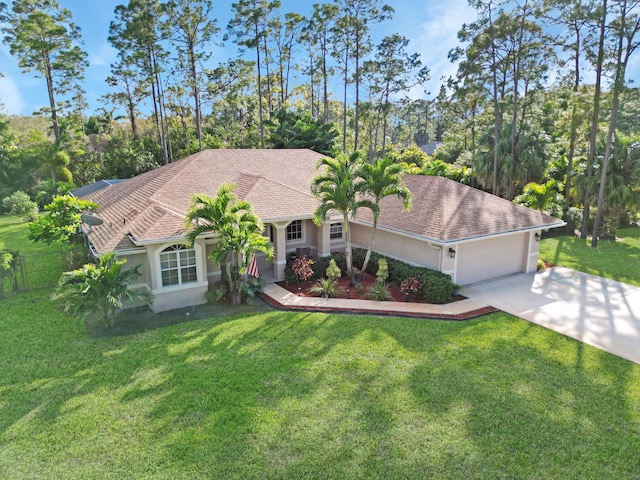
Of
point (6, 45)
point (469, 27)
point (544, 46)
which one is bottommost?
point (544, 46)

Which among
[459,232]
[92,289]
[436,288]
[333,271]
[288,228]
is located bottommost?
[436,288]

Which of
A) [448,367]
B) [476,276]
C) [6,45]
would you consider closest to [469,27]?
[476,276]

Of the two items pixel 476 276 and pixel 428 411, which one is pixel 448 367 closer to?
pixel 428 411

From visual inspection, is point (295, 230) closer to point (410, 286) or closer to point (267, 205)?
point (267, 205)

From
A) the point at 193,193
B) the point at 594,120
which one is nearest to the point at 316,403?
the point at 193,193

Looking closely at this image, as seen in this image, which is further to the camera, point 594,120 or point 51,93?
point 51,93

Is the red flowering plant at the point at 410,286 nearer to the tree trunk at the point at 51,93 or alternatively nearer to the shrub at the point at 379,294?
the shrub at the point at 379,294
